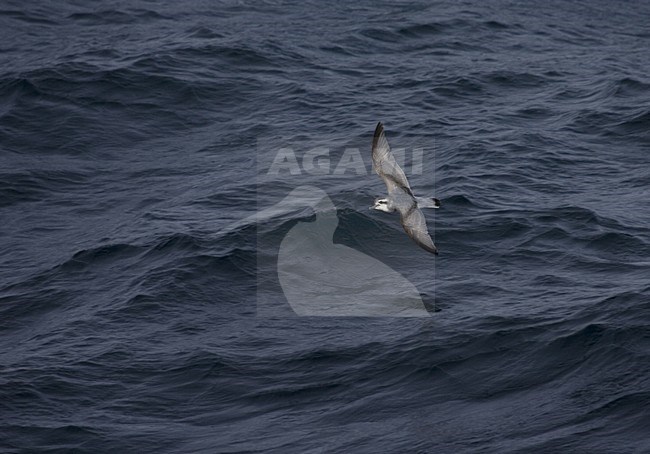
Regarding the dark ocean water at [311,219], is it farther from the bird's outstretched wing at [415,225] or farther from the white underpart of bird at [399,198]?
the white underpart of bird at [399,198]

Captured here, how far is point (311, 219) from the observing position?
25016mm

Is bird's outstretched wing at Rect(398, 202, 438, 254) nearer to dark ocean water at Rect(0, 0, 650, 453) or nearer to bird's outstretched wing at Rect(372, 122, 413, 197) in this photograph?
bird's outstretched wing at Rect(372, 122, 413, 197)

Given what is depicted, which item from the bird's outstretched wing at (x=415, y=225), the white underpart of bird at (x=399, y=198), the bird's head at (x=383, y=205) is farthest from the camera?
the bird's head at (x=383, y=205)

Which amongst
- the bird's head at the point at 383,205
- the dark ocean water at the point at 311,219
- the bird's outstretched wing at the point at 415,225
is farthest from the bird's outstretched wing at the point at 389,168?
the dark ocean water at the point at 311,219

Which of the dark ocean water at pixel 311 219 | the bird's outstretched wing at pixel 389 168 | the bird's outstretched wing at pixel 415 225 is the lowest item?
the dark ocean water at pixel 311 219

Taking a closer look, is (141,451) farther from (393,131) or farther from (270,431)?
(393,131)

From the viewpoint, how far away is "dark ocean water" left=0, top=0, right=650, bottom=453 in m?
17.8

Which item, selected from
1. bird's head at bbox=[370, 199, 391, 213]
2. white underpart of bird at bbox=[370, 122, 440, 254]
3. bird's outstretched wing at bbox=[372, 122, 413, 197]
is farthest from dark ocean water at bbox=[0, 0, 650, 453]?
bird's outstretched wing at bbox=[372, 122, 413, 197]

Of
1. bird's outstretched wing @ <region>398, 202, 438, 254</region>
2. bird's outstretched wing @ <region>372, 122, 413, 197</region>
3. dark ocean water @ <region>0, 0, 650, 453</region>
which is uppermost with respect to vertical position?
bird's outstretched wing @ <region>372, 122, 413, 197</region>

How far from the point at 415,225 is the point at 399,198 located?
70 centimetres

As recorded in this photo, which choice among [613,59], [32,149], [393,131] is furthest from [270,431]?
[613,59]

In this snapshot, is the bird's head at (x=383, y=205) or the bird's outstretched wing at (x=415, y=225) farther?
the bird's head at (x=383, y=205)

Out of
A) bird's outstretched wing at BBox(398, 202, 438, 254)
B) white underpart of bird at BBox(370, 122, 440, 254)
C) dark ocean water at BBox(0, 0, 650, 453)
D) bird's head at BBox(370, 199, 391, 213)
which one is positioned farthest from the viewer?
bird's head at BBox(370, 199, 391, 213)

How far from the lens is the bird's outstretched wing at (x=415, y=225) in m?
19.0
